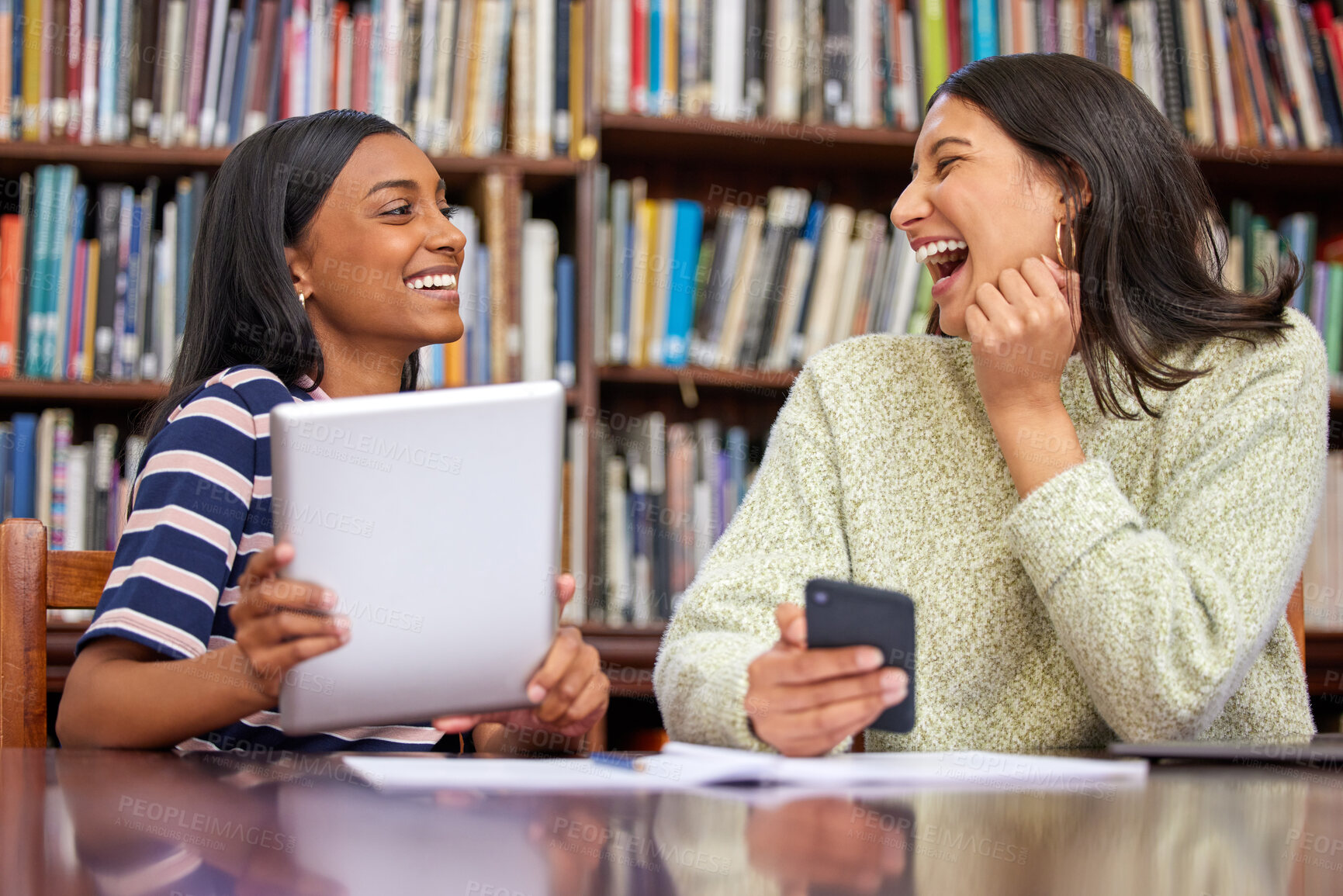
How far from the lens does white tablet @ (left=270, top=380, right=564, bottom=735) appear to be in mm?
772

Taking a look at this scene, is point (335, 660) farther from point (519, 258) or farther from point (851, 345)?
point (519, 258)

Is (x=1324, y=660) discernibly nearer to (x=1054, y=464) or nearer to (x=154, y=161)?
(x=1054, y=464)

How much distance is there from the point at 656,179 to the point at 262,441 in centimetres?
146

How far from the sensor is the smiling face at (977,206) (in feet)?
3.96

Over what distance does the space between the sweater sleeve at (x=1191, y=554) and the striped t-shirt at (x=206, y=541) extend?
1.92ft

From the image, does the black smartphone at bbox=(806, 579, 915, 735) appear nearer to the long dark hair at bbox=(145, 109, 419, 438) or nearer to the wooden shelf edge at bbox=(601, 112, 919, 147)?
the long dark hair at bbox=(145, 109, 419, 438)

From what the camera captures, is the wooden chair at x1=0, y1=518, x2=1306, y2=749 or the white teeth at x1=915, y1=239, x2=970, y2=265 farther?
the white teeth at x1=915, y1=239, x2=970, y2=265

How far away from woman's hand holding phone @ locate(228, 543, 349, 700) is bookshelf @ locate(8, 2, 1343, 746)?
1110 millimetres

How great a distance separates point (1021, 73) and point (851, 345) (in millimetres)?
326

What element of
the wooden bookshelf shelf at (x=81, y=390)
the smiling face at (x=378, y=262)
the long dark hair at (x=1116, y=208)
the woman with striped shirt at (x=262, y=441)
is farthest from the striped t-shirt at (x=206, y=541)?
the wooden bookshelf shelf at (x=81, y=390)

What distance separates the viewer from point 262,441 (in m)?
1.10

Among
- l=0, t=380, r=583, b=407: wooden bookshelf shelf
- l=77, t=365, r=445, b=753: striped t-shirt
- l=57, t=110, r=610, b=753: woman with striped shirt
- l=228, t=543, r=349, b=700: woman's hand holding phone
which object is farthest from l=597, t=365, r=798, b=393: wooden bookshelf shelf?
l=228, t=543, r=349, b=700: woman's hand holding phone

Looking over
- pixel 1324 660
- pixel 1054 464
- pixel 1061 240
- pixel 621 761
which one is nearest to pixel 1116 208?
pixel 1061 240

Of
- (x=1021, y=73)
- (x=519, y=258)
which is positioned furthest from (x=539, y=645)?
(x=519, y=258)
